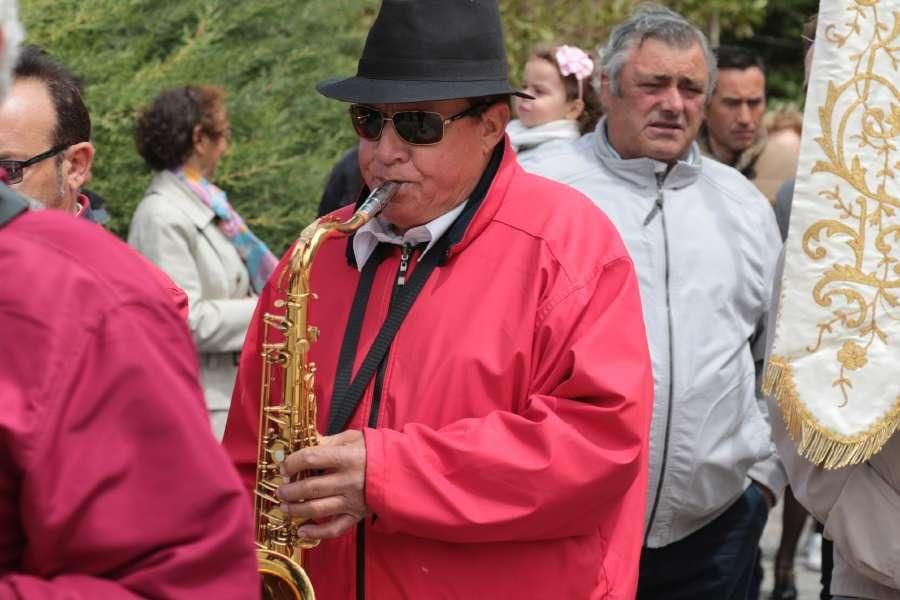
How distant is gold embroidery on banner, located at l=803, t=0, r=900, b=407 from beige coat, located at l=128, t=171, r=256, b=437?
272 centimetres

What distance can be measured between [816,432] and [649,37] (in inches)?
62.4

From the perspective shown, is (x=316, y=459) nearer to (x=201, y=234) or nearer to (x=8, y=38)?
(x=8, y=38)

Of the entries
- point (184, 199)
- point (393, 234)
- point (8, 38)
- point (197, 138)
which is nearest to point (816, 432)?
point (393, 234)

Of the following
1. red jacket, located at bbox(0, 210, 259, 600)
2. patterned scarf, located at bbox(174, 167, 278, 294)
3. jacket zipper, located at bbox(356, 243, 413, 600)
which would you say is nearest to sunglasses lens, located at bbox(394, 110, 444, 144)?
jacket zipper, located at bbox(356, 243, 413, 600)

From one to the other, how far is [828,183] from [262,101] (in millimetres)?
5255

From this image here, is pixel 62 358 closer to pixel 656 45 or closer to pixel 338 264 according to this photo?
pixel 338 264

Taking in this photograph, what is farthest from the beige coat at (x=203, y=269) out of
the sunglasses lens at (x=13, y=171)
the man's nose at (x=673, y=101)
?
the sunglasses lens at (x=13, y=171)

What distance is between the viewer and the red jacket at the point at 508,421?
3.02 m

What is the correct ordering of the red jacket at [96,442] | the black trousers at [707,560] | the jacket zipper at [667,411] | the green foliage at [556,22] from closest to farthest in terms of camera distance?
1. the red jacket at [96,442]
2. the jacket zipper at [667,411]
3. the black trousers at [707,560]
4. the green foliage at [556,22]

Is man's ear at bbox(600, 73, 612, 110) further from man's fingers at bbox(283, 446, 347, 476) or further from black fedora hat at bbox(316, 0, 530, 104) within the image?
man's fingers at bbox(283, 446, 347, 476)

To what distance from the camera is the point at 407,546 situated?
312 cm

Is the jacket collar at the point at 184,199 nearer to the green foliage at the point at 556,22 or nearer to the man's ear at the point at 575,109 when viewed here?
the man's ear at the point at 575,109

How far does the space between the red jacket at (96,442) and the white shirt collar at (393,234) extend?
4.96 feet

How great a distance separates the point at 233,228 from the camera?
237 inches
